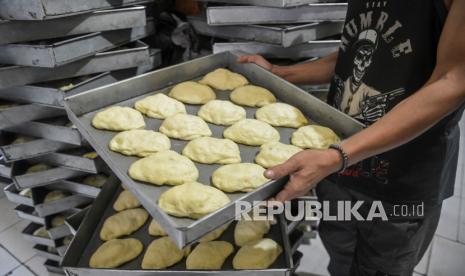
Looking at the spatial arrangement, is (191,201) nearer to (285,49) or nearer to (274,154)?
(274,154)

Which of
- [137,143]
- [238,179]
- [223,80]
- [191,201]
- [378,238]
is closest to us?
[191,201]

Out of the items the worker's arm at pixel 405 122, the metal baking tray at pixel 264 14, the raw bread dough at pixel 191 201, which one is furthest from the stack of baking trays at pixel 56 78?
the worker's arm at pixel 405 122

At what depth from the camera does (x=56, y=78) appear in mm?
1438

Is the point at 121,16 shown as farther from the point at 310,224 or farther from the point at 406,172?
the point at 310,224

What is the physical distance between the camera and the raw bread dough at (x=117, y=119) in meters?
1.23

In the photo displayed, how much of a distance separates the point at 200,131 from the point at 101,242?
1.90 ft

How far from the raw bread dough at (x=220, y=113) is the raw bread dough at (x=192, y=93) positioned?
7cm

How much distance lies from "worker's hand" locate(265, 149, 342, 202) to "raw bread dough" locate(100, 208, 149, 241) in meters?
0.69

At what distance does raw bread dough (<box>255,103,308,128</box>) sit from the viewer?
1331 mm

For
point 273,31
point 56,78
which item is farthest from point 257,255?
point 56,78

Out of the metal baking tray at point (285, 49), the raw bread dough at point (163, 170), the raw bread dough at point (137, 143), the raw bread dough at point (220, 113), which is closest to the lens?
the raw bread dough at point (163, 170)

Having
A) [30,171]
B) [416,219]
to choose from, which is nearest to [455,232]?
[416,219]

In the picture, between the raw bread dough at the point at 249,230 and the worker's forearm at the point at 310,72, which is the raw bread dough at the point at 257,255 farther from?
the worker's forearm at the point at 310,72

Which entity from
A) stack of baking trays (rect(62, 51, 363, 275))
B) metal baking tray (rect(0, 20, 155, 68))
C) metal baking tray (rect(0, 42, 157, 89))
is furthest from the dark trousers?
metal baking tray (rect(0, 20, 155, 68))
